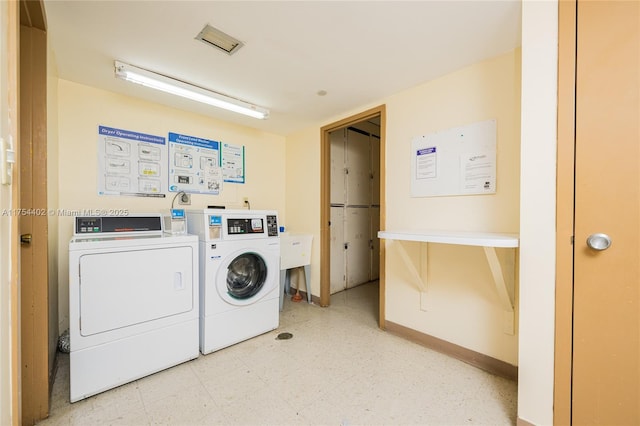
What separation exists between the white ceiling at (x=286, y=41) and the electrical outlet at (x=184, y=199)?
3.26 ft

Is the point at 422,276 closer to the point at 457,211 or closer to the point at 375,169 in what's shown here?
the point at 457,211

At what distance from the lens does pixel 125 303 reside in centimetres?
174

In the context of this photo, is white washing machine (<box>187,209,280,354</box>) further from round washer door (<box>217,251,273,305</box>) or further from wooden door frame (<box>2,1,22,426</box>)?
wooden door frame (<box>2,1,22,426</box>)

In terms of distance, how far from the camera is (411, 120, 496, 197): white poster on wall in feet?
6.40

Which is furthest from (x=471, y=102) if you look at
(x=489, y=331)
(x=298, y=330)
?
(x=298, y=330)

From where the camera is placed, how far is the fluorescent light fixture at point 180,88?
6.24 feet

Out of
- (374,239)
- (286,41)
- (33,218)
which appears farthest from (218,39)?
(374,239)

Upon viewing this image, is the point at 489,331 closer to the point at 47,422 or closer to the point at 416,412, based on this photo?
the point at 416,412

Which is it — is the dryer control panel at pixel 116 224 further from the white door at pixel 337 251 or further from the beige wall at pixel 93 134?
the white door at pixel 337 251

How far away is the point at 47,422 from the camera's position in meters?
1.45

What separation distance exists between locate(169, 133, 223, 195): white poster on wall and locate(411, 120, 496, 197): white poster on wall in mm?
2164

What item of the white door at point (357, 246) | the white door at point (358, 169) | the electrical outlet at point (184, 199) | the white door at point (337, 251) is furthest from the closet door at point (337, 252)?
the electrical outlet at point (184, 199)

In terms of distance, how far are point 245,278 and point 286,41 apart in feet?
6.51

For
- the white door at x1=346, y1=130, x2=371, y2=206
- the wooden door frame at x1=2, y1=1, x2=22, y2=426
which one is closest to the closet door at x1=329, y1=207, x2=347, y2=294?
the white door at x1=346, y1=130, x2=371, y2=206
